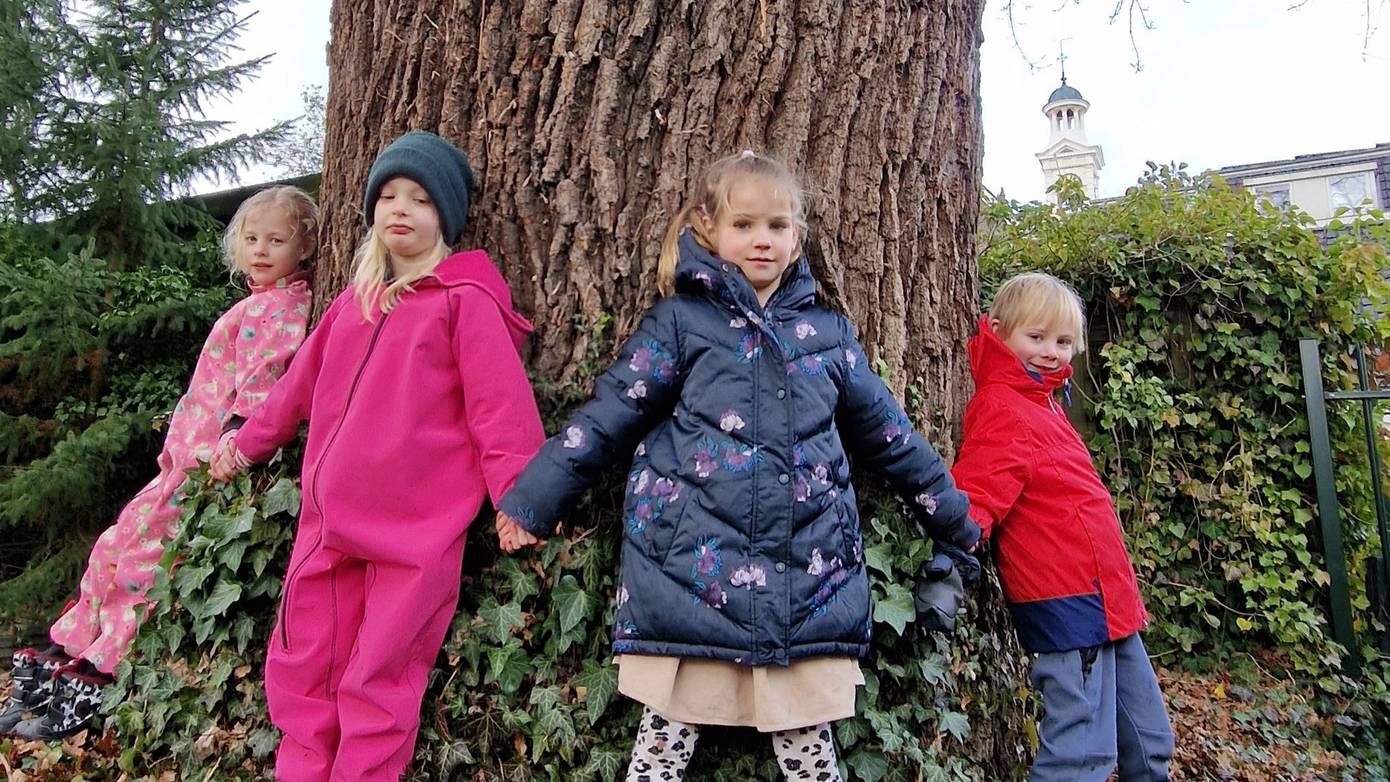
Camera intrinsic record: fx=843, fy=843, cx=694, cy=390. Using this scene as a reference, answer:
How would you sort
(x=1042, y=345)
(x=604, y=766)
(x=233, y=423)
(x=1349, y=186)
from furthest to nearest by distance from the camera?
(x=1349, y=186)
(x=1042, y=345)
(x=233, y=423)
(x=604, y=766)

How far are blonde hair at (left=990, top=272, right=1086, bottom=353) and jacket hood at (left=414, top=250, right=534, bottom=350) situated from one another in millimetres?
1680

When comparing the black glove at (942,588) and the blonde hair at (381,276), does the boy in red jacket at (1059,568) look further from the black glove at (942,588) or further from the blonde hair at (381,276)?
the blonde hair at (381,276)

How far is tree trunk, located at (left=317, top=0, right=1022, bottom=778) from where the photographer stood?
2.47 meters

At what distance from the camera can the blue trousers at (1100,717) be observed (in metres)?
2.65

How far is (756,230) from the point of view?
2283mm

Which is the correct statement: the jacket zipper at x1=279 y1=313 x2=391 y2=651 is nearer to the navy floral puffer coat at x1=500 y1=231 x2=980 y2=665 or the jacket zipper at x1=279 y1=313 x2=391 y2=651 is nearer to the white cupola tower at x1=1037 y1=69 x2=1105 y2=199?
the navy floral puffer coat at x1=500 y1=231 x2=980 y2=665

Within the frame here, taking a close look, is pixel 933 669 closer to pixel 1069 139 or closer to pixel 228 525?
pixel 228 525

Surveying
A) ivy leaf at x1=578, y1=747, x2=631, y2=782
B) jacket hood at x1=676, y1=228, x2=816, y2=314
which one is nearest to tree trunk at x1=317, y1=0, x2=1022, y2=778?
jacket hood at x1=676, y1=228, x2=816, y2=314

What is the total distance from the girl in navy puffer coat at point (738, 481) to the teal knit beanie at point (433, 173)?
2.10ft

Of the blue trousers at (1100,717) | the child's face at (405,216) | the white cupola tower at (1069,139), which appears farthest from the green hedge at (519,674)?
the white cupola tower at (1069,139)

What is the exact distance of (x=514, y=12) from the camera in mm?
2533

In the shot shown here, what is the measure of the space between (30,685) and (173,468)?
888 mm

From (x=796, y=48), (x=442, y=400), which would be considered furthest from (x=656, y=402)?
(x=796, y=48)

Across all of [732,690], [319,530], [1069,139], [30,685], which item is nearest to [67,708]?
[30,685]
